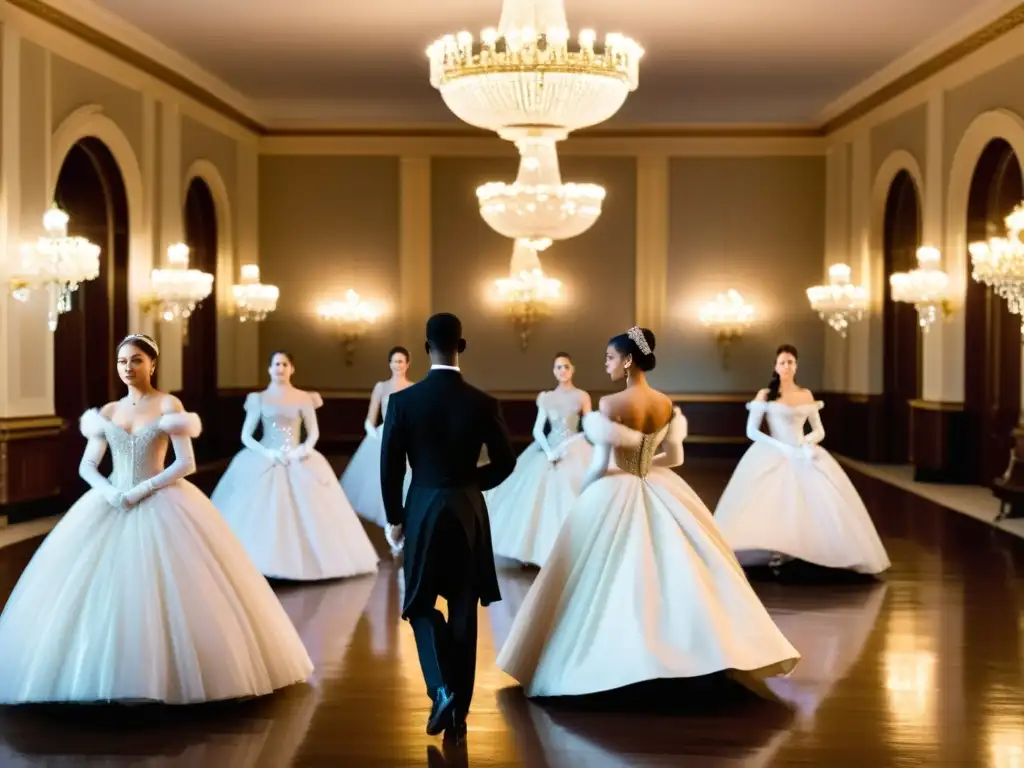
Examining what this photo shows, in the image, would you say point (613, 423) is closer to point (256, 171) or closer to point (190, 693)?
point (190, 693)

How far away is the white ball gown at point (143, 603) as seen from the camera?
4.97 metres

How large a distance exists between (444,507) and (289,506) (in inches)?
155

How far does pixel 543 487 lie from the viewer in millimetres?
9062

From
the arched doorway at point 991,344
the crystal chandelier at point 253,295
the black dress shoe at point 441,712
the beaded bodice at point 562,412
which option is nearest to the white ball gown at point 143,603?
the black dress shoe at point 441,712

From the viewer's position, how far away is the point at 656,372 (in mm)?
18141

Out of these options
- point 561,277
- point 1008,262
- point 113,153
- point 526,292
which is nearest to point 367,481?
point 113,153

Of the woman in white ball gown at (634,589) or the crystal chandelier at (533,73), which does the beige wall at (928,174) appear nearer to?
the crystal chandelier at (533,73)

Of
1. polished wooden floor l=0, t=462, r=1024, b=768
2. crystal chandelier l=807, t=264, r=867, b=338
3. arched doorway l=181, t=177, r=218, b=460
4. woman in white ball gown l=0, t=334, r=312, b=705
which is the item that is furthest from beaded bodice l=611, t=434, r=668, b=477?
arched doorway l=181, t=177, r=218, b=460

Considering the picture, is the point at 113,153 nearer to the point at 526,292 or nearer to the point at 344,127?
the point at 344,127

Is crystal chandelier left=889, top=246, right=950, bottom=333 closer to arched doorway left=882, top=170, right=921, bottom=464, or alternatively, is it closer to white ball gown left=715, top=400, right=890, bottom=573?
arched doorway left=882, top=170, right=921, bottom=464

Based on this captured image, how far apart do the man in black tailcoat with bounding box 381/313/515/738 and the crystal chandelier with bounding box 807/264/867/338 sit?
36.1 ft

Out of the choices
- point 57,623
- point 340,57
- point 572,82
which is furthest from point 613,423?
point 340,57

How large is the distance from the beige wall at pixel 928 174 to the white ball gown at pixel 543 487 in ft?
16.2

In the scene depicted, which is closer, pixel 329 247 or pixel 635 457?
pixel 635 457
